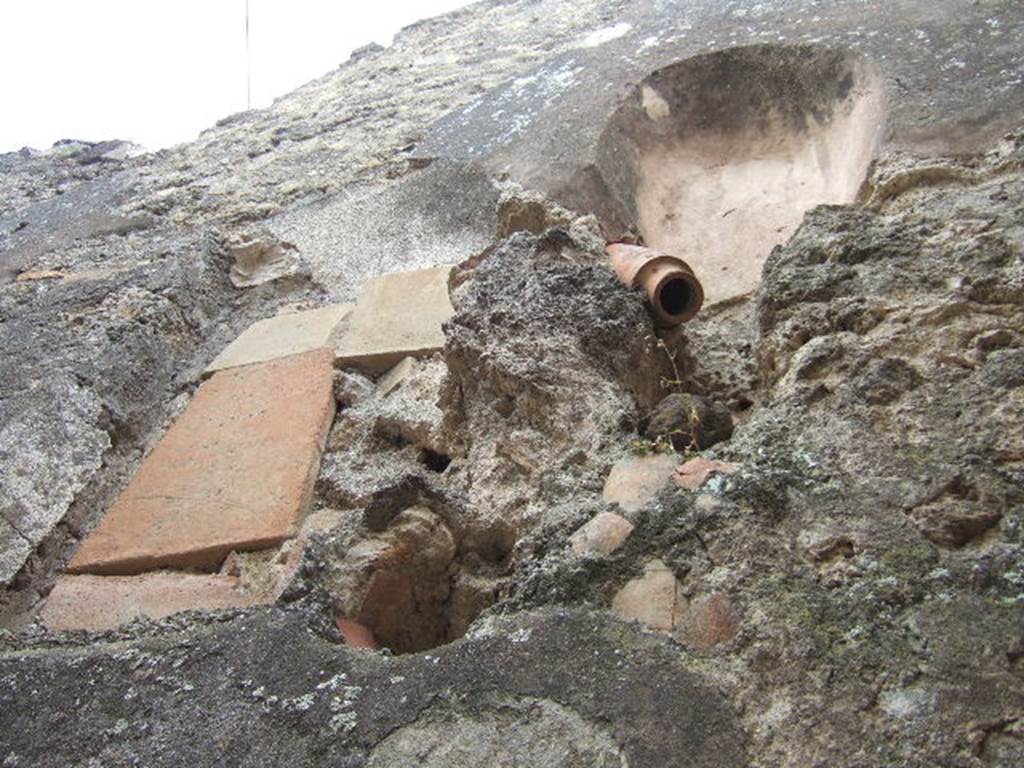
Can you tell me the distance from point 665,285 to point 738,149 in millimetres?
1284

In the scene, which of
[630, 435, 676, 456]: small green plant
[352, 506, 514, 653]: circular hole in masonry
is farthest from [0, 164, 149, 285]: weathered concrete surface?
[630, 435, 676, 456]: small green plant

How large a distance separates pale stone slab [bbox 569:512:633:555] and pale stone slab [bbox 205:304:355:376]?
4.24ft

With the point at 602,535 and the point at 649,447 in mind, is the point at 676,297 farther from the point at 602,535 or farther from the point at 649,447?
the point at 602,535

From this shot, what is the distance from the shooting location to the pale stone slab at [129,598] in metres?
1.80

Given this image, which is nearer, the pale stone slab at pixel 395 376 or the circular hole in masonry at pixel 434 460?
the circular hole in masonry at pixel 434 460

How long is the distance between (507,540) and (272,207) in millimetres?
2269

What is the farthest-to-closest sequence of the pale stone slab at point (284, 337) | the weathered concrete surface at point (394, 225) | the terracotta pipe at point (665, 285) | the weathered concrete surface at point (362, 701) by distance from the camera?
the weathered concrete surface at point (394, 225)
the pale stone slab at point (284, 337)
the terracotta pipe at point (665, 285)
the weathered concrete surface at point (362, 701)

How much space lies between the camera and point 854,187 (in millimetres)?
2496

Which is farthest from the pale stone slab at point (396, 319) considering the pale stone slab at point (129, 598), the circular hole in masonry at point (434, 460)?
the pale stone slab at point (129, 598)

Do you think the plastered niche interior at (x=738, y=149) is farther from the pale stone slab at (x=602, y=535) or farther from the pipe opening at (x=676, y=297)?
the pale stone slab at (x=602, y=535)

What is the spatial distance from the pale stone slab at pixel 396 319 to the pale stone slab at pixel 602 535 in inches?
40.7

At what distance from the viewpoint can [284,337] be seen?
271cm

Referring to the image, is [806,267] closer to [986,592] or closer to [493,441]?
[493,441]

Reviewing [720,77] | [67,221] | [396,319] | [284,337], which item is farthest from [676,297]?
[67,221]
